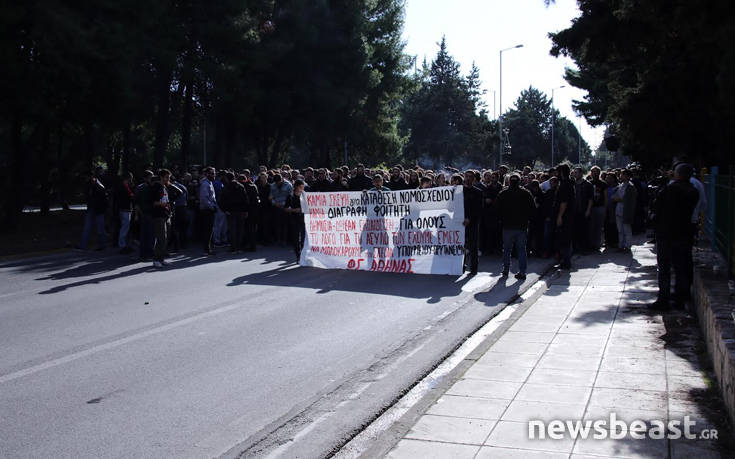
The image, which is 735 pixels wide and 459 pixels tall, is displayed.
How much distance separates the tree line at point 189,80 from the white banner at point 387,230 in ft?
39.1

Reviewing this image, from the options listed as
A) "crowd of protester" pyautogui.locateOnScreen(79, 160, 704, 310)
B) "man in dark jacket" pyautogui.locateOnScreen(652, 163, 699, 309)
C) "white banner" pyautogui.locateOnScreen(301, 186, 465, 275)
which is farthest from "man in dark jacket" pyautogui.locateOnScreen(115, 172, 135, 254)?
"man in dark jacket" pyautogui.locateOnScreen(652, 163, 699, 309)

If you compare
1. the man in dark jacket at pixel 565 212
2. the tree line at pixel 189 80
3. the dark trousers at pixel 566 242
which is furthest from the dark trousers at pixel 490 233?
the tree line at pixel 189 80

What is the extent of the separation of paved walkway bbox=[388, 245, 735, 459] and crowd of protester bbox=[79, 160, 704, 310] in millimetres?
4651

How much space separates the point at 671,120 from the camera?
17.6 metres

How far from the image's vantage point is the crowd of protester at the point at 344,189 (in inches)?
589

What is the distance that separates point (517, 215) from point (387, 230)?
274cm

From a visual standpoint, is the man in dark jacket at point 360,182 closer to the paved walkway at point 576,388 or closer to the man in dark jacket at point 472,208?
the man in dark jacket at point 472,208

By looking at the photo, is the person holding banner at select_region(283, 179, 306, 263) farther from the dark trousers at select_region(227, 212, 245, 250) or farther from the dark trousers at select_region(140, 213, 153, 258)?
the dark trousers at select_region(140, 213, 153, 258)

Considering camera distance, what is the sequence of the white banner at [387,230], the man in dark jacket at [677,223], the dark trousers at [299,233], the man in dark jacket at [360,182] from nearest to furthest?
1. the man in dark jacket at [677,223]
2. the white banner at [387,230]
3. the dark trousers at [299,233]
4. the man in dark jacket at [360,182]

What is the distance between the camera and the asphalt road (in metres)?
5.56

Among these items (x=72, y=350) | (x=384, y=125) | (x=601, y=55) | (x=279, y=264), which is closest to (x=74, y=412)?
(x=72, y=350)

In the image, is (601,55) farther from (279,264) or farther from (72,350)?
(72,350)

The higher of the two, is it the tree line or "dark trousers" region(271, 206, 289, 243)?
the tree line

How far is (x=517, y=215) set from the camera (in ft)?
44.7
